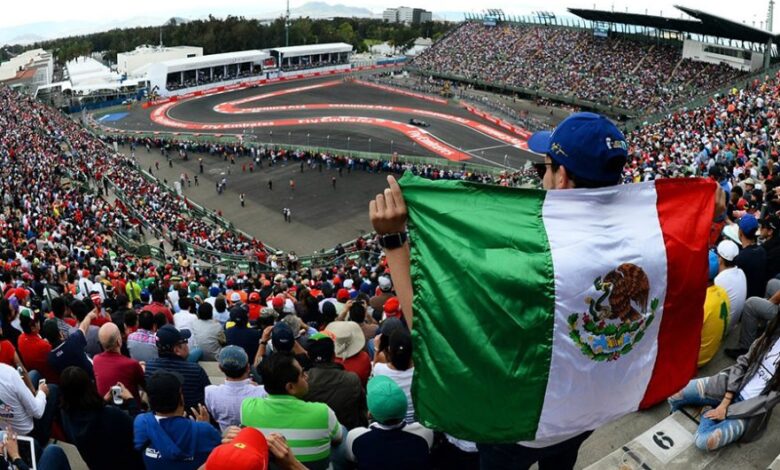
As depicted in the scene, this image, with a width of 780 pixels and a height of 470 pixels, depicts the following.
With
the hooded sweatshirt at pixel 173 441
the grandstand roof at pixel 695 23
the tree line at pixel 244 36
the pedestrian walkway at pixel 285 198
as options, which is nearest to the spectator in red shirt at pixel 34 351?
the hooded sweatshirt at pixel 173 441

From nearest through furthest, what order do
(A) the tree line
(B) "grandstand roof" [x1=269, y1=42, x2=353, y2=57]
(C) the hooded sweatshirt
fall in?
(C) the hooded sweatshirt < (B) "grandstand roof" [x1=269, y1=42, x2=353, y2=57] < (A) the tree line

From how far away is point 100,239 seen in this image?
21.5 meters

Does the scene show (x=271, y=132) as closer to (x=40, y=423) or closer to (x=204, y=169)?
(x=204, y=169)

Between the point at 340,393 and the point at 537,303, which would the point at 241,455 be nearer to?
the point at 537,303

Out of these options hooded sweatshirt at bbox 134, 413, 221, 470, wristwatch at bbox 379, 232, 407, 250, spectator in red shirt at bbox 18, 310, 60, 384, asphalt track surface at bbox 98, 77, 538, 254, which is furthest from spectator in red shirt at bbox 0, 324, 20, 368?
asphalt track surface at bbox 98, 77, 538, 254

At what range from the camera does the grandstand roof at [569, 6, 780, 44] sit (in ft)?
149

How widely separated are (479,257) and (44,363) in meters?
5.50

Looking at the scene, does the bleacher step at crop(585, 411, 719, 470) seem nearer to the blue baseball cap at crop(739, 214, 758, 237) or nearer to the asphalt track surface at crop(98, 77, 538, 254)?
the blue baseball cap at crop(739, 214, 758, 237)

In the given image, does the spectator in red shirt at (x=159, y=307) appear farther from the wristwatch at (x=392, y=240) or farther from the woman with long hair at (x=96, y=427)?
the wristwatch at (x=392, y=240)

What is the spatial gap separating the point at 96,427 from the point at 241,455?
6.76 ft

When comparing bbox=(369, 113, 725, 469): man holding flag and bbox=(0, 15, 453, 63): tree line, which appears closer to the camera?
bbox=(369, 113, 725, 469): man holding flag

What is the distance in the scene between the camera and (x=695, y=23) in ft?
169

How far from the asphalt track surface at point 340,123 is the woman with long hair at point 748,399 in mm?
35609

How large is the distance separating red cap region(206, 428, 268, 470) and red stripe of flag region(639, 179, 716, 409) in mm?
1925
